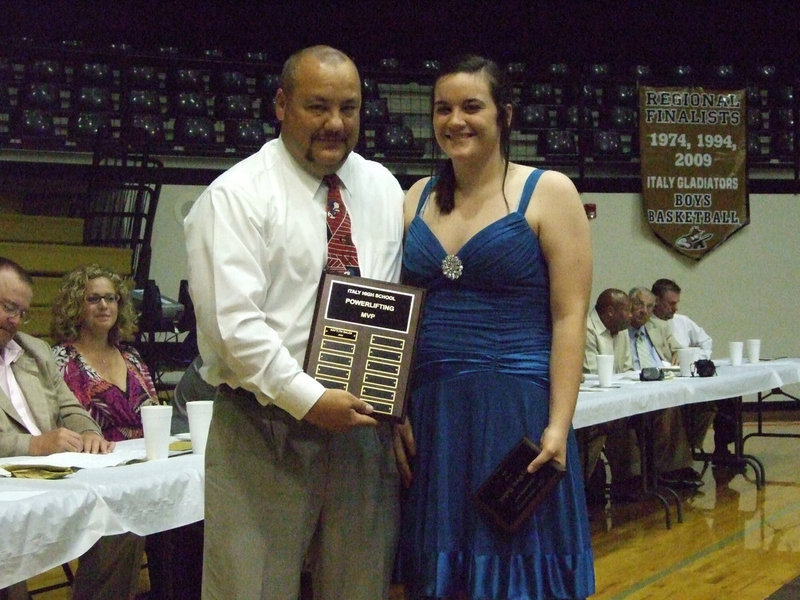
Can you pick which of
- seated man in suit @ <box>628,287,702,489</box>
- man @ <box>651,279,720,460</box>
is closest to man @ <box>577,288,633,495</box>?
seated man in suit @ <box>628,287,702,489</box>

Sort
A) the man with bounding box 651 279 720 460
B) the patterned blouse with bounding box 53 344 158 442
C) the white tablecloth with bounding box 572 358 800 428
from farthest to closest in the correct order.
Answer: the man with bounding box 651 279 720 460 → the white tablecloth with bounding box 572 358 800 428 → the patterned blouse with bounding box 53 344 158 442

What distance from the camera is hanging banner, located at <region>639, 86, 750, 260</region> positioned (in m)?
10.8

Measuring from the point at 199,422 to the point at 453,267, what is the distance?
1.14 metres

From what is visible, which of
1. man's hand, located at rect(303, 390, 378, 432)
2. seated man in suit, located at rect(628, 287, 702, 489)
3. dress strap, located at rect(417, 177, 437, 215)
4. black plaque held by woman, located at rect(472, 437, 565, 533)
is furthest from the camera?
seated man in suit, located at rect(628, 287, 702, 489)

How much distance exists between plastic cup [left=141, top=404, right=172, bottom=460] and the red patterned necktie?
989 mm

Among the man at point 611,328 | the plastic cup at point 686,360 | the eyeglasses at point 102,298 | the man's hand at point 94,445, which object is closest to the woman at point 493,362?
the man's hand at point 94,445

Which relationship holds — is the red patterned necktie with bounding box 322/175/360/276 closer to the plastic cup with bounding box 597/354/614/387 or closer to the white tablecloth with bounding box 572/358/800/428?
the white tablecloth with bounding box 572/358/800/428

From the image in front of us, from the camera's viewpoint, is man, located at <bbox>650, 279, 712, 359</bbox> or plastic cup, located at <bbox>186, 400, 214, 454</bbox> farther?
man, located at <bbox>650, 279, 712, 359</bbox>

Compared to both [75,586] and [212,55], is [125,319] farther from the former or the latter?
[212,55]

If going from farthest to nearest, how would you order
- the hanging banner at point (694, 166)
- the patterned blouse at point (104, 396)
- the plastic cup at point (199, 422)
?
the hanging banner at point (694, 166) → the patterned blouse at point (104, 396) → the plastic cup at point (199, 422)

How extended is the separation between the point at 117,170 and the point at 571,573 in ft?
27.2

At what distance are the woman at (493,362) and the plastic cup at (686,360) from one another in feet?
13.8

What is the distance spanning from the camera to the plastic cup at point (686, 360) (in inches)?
240

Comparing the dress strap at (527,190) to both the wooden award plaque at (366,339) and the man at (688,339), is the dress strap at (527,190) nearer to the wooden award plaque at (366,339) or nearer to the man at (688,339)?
the wooden award plaque at (366,339)
